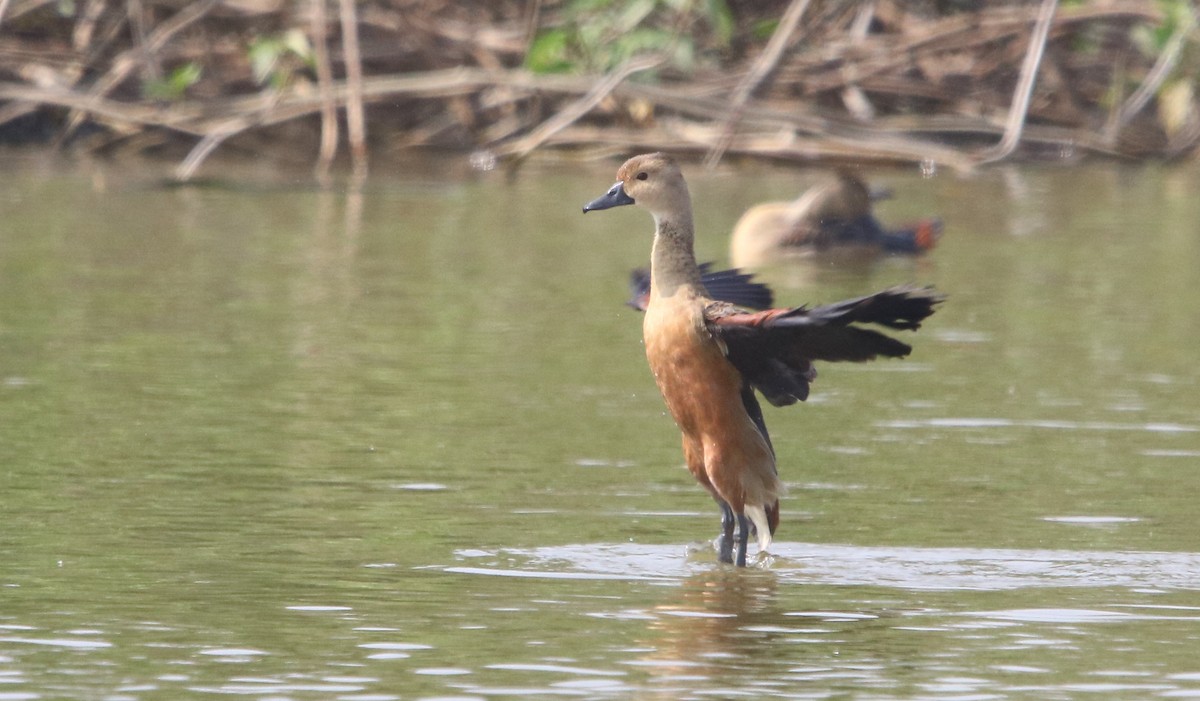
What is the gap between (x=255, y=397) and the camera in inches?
Result: 327

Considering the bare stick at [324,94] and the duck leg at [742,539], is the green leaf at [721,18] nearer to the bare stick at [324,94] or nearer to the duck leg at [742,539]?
the bare stick at [324,94]

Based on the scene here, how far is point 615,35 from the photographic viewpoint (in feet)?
62.8

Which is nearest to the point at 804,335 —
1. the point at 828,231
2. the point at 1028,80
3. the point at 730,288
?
the point at 730,288

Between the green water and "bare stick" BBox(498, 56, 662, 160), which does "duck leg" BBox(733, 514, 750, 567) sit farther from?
"bare stick" BBox(498, 56, 662, 160)

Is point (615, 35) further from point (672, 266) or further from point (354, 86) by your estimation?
point (672, 266)

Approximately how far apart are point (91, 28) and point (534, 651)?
16.3m

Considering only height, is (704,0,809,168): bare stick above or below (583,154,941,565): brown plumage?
above

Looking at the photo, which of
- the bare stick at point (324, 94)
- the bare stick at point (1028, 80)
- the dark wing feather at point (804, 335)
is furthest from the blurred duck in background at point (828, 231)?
the dark wing feather at point (804, 335)

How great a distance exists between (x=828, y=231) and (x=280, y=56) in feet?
24.0

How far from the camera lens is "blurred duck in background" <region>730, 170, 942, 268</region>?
528 inches

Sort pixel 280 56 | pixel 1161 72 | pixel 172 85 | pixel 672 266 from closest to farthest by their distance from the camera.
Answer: pixel 672 266, pixel 1161 72, pixel 172 85, pixel 280 56

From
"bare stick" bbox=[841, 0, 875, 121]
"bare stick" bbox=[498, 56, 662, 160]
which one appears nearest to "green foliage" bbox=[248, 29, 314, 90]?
"bare stick" bbox=[498, 56, 662, 160]

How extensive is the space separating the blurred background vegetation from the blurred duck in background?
374 cm

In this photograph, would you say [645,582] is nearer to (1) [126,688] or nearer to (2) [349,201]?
(1) [126,688]
